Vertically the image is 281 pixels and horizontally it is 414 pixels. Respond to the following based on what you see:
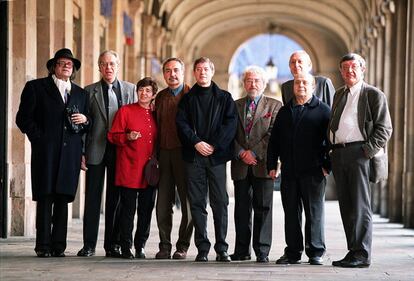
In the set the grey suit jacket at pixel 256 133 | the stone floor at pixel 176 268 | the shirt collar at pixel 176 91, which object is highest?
the shirt collar at pixel 176 91

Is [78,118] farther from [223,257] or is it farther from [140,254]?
[223,257]

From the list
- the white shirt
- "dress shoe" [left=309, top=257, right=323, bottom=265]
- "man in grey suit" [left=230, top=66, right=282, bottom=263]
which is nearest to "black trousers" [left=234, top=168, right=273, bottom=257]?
"man in grey suit" [left=230, top=66, right=282, bottom=263]

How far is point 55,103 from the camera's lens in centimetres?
951

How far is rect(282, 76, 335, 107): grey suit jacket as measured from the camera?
375 inches

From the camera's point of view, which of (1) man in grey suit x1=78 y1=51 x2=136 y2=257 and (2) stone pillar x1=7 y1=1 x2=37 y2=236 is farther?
(2) stone pillar x1=7 y1=1 x2=37 y2=236

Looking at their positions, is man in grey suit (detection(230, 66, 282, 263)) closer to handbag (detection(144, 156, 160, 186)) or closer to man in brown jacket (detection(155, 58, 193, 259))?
man in brown jacket (detection(155, 58, 193, 259))

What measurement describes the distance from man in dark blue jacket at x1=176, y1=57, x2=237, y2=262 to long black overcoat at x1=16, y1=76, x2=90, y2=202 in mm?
1095

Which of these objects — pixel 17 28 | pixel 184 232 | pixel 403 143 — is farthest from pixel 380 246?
pixel 403 143

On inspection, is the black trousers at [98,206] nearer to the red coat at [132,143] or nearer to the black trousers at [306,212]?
the red coat at [132,143]

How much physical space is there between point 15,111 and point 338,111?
4885 mm

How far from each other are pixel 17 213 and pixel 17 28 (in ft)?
7.44

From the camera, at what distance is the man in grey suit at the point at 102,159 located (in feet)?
31.2

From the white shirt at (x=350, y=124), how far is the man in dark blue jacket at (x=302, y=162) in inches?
10.7

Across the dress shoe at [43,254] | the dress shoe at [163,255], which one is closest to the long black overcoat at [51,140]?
the dress shoe at [43,254]
